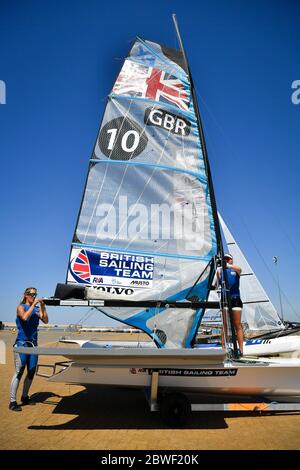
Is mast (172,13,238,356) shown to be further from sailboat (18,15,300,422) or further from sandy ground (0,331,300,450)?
sandy ground (0,331,300,450)

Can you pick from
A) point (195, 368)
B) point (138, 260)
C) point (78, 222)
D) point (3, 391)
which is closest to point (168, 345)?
point (195, 368)

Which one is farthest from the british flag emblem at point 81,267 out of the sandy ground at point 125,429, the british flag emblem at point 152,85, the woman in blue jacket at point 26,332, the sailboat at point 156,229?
the british flag emblem at point 152,85

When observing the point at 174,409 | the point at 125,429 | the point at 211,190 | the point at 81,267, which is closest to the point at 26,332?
the point at 81,267

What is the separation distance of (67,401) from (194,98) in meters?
6.22

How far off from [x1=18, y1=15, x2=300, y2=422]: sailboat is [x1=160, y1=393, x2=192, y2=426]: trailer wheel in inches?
5.4

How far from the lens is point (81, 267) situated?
590cm

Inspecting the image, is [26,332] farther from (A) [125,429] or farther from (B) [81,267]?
(A) [125,429]

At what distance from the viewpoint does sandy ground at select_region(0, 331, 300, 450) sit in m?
3.60

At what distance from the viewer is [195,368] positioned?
450 centimetres

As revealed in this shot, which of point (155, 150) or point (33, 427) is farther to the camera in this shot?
point (155, 150)

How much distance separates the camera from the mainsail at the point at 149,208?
5.76 metres

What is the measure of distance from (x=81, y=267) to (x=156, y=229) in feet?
5.02

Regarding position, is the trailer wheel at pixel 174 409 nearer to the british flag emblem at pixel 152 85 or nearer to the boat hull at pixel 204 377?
the boat hull at pixel 204 377
